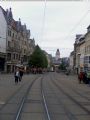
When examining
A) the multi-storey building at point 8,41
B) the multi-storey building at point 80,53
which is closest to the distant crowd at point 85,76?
the multi-storey building at point 8,41

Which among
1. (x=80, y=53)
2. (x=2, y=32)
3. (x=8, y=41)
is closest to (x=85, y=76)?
(x=2, y=32)

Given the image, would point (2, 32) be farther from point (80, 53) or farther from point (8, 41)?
point (80, 53)

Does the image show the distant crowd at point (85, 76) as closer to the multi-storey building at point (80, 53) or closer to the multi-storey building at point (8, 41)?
the multi-storey building at point (8, 41)

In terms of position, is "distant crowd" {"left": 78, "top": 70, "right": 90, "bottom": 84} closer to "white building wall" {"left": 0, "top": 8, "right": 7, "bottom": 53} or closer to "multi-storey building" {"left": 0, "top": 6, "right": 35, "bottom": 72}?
"multi-storey building" {"left": 0, "top": 6, "right": 35, "bottom": 72}

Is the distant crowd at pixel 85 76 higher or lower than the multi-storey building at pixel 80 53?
lower

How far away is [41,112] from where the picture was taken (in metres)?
16.0

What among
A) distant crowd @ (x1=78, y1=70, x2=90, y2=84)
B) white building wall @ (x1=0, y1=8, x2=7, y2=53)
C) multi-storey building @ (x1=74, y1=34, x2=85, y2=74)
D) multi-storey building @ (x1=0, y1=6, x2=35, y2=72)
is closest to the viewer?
distant crowd @ (x1=78, y1=70, x2=90, y2=84)

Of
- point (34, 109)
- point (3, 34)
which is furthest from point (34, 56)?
point (34, 109)

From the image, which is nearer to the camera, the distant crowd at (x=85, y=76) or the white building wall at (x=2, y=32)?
the distant crowd at (x=85, y=76)

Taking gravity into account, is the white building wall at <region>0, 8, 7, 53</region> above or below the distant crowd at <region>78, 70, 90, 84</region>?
above

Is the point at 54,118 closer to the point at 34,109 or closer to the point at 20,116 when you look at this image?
the point at 20,116

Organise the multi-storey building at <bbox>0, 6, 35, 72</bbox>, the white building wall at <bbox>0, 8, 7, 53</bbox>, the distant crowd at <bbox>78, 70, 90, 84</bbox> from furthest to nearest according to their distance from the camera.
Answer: the multi-storey building at <bbox>0, 6, 35, 72</bbox>
the white building wall at <bbox>0, 8, 7, 53</bbox>
the distant crowd at <bbox>78, 70, 90, 84</bbox>

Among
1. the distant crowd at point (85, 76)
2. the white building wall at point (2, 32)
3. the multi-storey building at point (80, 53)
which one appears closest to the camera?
the distant crowd at point (85, 76)

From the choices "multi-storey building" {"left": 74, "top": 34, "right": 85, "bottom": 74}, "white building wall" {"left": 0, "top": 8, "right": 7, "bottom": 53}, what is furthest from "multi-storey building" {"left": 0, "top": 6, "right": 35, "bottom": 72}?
"multi-storey building" {"left": 74, "top": 34, "right": 85, "bottom": 74}
